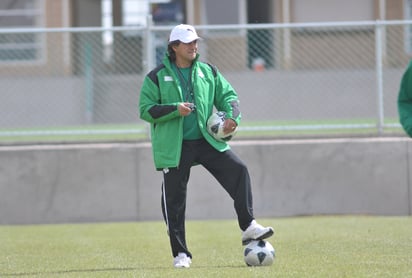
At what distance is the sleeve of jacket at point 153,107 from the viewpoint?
7.95m

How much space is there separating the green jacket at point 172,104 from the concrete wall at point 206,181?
394 cm

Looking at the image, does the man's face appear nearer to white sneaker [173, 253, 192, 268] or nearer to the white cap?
the white cap

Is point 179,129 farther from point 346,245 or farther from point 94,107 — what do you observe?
point 94,107

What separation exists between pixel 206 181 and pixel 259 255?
14.6 ft

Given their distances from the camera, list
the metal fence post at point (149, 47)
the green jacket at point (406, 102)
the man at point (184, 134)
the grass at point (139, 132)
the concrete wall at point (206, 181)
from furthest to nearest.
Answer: the grass at point (139, 132) < the metal fence post at point (149, 47) < the concrete wall at point (206, 181) < the man at point (184, 134) < the green jacket at point (406, 102)

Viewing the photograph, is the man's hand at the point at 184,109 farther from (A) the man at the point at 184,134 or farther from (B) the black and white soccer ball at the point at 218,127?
(B) the black and white soccer ball at the point at 218,127

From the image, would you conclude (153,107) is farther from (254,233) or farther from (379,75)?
(379,75)

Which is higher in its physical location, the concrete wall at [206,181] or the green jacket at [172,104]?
the green jacket at [172,104]

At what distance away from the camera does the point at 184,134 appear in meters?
8.16

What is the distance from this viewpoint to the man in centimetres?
805

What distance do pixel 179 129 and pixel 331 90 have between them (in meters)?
6.30

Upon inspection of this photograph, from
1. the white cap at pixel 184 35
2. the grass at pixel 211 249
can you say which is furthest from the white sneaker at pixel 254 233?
the white cap at pixel 184 35

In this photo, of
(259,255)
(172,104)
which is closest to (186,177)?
(172,104)

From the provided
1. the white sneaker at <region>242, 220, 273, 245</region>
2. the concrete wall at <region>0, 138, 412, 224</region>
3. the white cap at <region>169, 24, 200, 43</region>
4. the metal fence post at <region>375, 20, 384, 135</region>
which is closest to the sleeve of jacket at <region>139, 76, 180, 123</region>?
the white cap at <region>169, 24, 200, 43</region>
